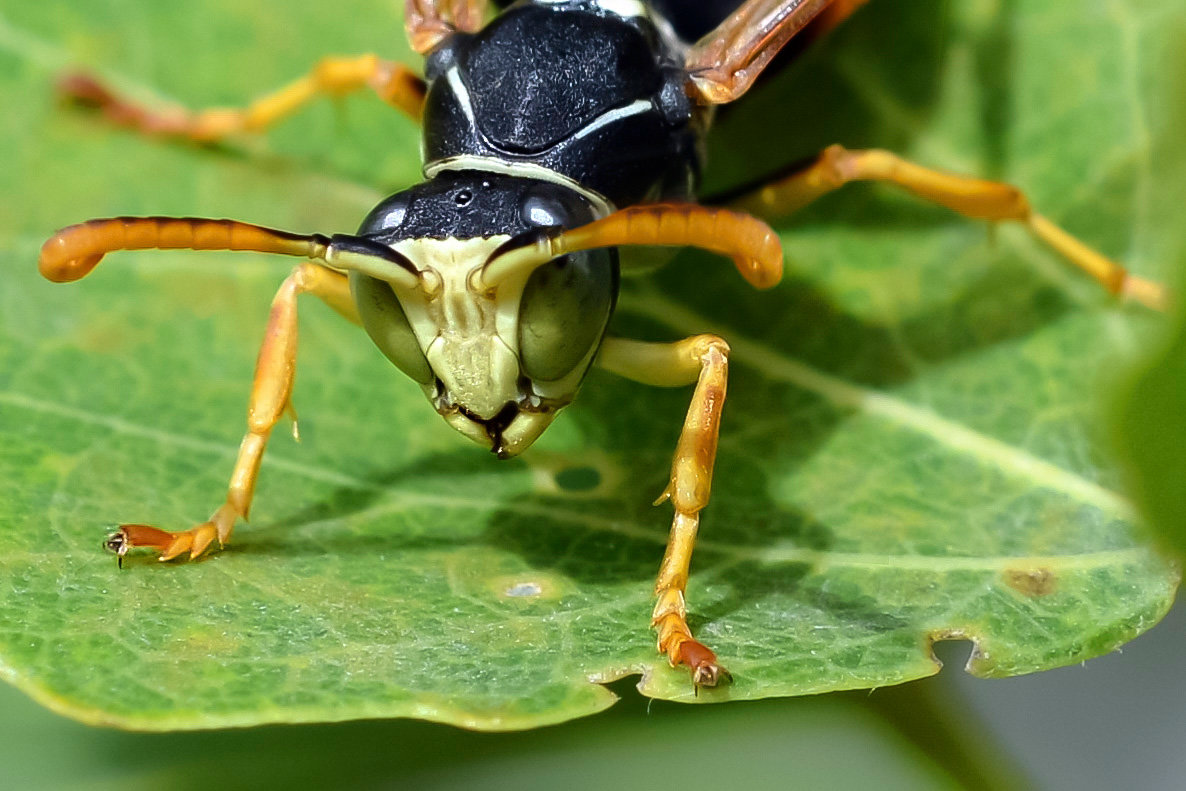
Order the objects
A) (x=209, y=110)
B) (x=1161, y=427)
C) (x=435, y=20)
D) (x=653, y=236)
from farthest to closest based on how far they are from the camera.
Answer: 1. (x=209, y=110)
2. (x=435, y=20)
3. (x=653, y=236)
4. (x=1161, y=427)

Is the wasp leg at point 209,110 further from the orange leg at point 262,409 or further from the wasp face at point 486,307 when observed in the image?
the wasp face at point 486,307

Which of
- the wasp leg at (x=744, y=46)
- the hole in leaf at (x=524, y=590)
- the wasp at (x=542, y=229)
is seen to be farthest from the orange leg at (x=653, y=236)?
the wasp leg at (x=744, y=46)

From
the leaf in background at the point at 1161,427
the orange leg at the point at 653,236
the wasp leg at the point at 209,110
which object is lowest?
the leaf in background at the point at 1161,427

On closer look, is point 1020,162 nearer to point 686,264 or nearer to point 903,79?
point 903,79

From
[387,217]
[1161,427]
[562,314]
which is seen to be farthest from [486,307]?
[1161,427]

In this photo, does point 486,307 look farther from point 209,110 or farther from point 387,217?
point 209,110

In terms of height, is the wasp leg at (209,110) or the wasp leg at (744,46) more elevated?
the wasp leg at (209,110)

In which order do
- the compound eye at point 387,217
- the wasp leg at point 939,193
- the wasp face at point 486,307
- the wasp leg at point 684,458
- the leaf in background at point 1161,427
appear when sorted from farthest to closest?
the wasp leg at point 939,193 → the compound eye at point 387,217 → the wasp face at point 486,307 → the wasp leg at point 684,458 → the leaf in background at point 1161,427

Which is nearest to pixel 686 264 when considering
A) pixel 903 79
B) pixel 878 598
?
pixel 903 79
